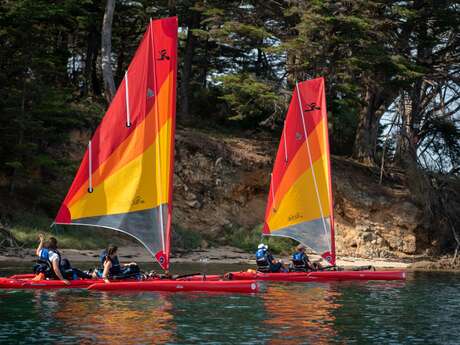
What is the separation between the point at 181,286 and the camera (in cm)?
2291

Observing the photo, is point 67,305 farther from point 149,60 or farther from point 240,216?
point 240,216

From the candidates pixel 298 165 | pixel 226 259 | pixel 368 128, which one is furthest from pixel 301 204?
pixel 368 128

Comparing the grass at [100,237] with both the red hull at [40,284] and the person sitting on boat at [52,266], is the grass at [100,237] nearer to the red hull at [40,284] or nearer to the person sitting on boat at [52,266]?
the person sitting on boat at [52,266]

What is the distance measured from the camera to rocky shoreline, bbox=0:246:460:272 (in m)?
32.4

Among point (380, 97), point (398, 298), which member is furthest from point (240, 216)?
point (398, 298)

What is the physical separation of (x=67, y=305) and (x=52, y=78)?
22361 mm

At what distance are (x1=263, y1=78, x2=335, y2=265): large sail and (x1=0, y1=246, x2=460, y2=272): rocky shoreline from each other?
14.9 feet

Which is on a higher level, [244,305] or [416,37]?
[416,37]

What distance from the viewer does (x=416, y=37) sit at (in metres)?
39.1

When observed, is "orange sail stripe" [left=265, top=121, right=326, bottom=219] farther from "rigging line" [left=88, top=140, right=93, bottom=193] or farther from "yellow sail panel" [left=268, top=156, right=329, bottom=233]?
"rigging line" [left=88, top=140, right=93, bottom=193]

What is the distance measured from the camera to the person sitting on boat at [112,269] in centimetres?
2292

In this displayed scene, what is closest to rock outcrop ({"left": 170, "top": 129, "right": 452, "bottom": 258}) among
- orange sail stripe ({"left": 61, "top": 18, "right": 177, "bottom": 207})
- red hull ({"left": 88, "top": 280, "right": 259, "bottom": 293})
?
red hull ({"left": 88, "top": 280, "right": 259, "bottom": 293})

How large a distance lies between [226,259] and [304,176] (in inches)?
261

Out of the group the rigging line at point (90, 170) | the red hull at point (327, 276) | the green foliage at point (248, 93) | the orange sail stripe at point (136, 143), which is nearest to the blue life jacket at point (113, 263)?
the rigging line at point (90, 170)
